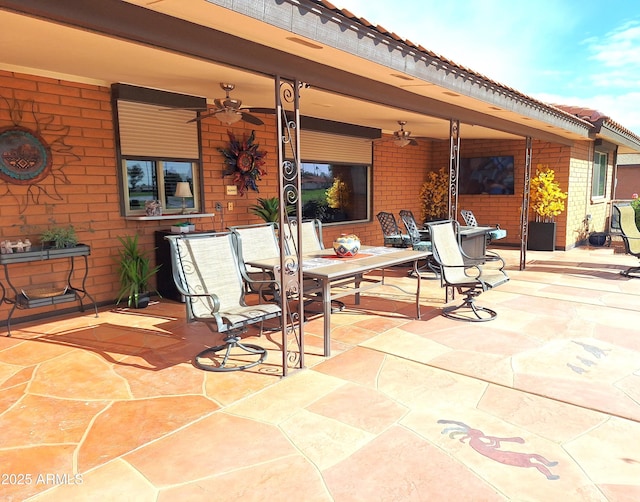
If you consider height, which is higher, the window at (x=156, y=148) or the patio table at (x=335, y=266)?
the window at (x=156, y=148)

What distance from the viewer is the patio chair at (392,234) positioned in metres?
7.64

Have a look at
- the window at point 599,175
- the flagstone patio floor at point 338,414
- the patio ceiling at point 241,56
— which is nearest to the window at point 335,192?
the patio ceiling at point 241,56

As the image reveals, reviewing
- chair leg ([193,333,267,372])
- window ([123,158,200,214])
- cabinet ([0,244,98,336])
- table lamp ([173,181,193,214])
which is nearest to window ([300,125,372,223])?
window ([123,158,200,214])

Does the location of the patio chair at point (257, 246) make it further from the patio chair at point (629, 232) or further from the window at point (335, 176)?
the patio chair at point (629, 232)

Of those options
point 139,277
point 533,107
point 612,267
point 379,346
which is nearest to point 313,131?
point 533,107

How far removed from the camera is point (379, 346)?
4.12m

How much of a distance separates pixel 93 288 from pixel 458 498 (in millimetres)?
4822

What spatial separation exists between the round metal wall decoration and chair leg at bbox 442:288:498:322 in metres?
4.61

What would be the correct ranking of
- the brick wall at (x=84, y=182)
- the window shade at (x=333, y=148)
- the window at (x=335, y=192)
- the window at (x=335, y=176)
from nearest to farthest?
the brick wall at (x=84, y=182), the window shade at (x=333, y=148), the window at (x=335, y=176), the window at (x=335, y=192)

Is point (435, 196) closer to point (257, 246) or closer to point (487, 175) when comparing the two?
point (487, 175)

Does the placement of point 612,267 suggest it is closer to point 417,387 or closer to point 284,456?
point 417,387

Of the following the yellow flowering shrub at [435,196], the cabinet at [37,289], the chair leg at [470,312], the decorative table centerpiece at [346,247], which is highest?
the yellow flowering shrub at [435,196]

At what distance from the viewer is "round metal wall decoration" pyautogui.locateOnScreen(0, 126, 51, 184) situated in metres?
4.67

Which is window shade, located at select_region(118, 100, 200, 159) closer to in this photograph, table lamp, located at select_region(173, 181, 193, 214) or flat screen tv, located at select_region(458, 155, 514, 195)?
table lamp, located at select_region(173, 181, 193, 214)
